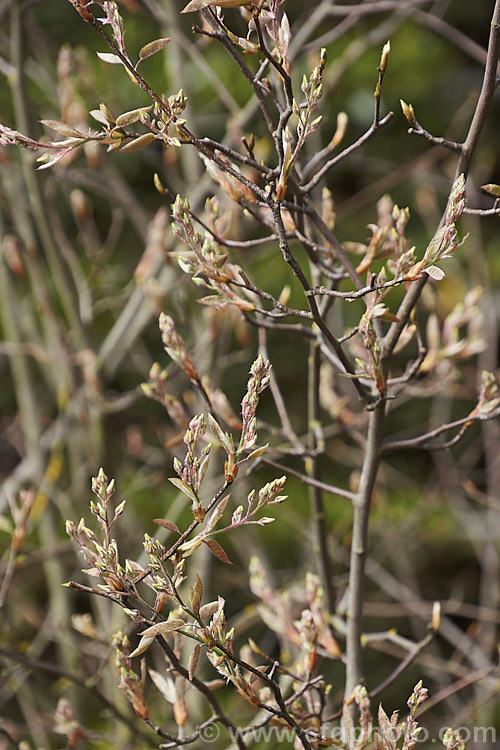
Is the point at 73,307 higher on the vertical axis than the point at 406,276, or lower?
higher

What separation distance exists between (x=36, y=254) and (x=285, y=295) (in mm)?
1050

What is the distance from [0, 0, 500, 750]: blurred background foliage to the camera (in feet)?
5.78

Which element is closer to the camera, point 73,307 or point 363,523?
point 363,523

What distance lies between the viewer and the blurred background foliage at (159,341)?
176 cm

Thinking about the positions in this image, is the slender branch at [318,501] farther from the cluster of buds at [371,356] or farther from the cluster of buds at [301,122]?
the cluster of buds at [301,122]

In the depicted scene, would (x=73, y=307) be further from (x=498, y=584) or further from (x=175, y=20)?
(x=498, y=584)

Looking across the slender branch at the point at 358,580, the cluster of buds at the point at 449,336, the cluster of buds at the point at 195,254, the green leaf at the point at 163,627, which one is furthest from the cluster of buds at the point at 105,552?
the cluster of buds at the point at 449,336

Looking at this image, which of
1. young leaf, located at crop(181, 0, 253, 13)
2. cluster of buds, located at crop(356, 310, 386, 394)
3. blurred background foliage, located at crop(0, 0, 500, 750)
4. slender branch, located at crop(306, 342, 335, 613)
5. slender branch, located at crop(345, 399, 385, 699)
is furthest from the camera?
blurred background foliage, located at crop(0, 0, 500, 750)

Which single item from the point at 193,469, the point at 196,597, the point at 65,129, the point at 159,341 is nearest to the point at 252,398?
the point at 193,469

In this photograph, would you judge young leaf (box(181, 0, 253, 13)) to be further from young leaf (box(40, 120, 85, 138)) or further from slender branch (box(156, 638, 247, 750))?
slender branch (box(156, 638, 247, 750))

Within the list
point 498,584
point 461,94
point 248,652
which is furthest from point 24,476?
point 461,94

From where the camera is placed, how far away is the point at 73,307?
183cm

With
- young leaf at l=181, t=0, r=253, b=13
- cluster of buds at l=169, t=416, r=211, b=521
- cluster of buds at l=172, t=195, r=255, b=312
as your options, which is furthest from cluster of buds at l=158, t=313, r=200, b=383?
young leaf at l=181, t=0, r=253, b=13

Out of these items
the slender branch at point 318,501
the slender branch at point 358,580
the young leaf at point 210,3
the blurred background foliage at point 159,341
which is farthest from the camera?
the blurred background foliage at point 159,341
